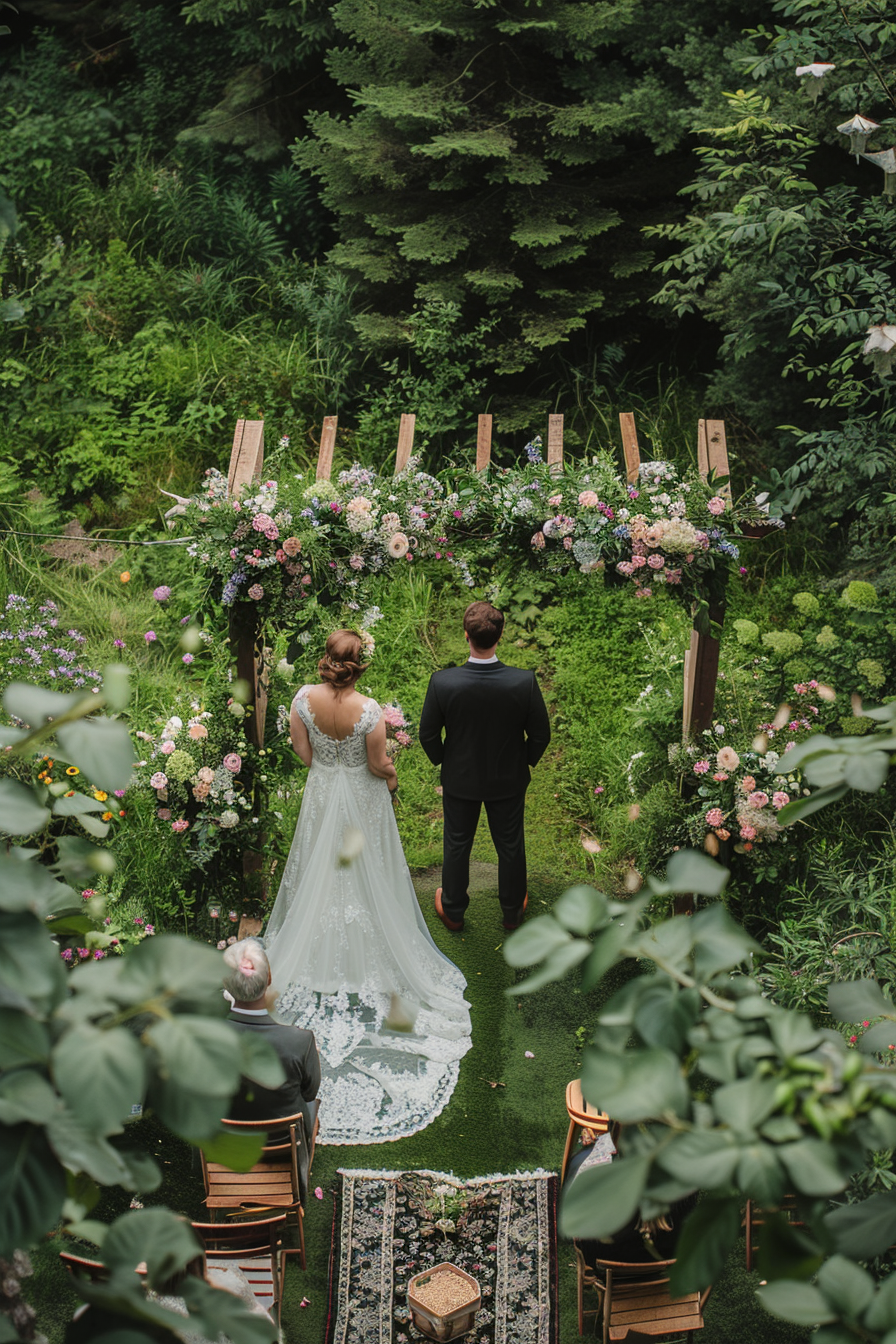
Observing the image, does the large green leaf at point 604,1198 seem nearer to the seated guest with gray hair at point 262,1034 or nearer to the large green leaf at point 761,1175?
the large green leaf at point 761,1175

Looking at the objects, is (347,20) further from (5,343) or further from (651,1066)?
(651,1066)

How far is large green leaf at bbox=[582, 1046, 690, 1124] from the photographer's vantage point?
0.96 meters

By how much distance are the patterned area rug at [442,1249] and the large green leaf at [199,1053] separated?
2.98 meters

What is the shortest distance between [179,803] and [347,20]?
5.93 metres

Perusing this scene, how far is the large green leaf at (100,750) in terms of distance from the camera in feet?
3.29

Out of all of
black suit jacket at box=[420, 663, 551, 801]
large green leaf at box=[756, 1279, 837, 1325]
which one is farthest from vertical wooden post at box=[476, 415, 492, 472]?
large green leaf at box=[756, 1279, 837, 1325]

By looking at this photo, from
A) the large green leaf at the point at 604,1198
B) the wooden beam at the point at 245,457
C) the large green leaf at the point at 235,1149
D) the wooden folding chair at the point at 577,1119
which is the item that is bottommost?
the wooden folding chair at the point at 577,1119

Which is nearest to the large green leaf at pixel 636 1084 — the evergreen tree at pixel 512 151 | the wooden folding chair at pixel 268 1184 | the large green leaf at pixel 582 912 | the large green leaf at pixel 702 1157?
the large green leaf at pixel 702 1157

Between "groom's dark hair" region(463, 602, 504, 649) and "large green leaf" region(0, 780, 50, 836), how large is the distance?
139 inches

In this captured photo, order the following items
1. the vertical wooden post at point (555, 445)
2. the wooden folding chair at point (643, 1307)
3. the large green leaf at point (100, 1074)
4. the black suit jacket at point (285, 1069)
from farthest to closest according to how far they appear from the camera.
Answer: the vertical wooden post at point (555, 445), the black suit jacket at point (285, 1069), the wooden folding chair at point (643, 1307), the large green leaf at point (100, 1074)

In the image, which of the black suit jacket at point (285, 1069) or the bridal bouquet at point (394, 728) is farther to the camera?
the bridal bouquet at point (394, 728)

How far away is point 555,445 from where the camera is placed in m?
4.74

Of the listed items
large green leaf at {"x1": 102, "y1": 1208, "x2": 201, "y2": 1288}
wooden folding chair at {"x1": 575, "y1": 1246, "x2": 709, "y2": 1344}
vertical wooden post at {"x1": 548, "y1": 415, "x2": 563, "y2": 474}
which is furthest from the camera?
vertical wooden post at {"x1": 548, "y1": 415, "x2": 563, "y2": 474}

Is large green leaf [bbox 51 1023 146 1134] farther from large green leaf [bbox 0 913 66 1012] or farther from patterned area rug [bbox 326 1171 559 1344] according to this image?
patterned area rug [bbox 326 1171 559 1344]
